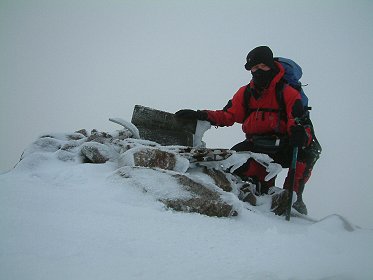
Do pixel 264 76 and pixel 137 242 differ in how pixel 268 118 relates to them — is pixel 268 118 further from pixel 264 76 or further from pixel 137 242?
pixel 137 242

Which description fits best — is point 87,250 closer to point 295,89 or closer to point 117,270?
point 117,270

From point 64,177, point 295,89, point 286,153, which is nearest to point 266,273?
point 64,177

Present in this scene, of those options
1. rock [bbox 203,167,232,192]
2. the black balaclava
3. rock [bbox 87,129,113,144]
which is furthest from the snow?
the black balaclava

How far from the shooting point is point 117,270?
58.4 inches

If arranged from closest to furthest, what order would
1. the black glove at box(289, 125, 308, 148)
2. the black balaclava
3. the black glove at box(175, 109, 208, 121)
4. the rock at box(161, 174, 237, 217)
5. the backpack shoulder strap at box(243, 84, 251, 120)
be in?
the rock at box(161, 174, 237, 217) < the black glove at box(289, 125, 308, 148) < the black balaclava < the black glove at box(175, 109, 208, 121) < the backpack shoulder strap at box(243, 84, 251, 120)

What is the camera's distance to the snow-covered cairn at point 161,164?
287 centimetres

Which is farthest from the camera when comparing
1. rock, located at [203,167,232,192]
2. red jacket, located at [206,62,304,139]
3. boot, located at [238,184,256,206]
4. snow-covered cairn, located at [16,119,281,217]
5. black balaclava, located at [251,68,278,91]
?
black balaclava, located at [251,68,278,91]

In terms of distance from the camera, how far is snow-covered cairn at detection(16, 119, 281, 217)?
287cm

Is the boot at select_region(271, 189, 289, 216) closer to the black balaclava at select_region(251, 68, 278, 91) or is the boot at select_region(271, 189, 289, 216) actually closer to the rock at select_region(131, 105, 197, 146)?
the rock at select_region(131, 105, 197, 146)

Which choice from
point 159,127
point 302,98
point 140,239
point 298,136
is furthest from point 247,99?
point 140,239

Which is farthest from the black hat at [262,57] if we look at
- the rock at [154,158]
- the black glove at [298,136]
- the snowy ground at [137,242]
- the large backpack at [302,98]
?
the snowy ground at [137,242]

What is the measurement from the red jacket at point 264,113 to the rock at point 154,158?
2.24 meters

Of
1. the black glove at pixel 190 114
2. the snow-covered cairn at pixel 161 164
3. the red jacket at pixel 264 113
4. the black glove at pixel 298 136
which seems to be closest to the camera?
the snow-covered cairn at pixel 161 164

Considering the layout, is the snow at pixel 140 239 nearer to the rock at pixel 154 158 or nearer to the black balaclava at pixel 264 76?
the rock at pixel 154 158
